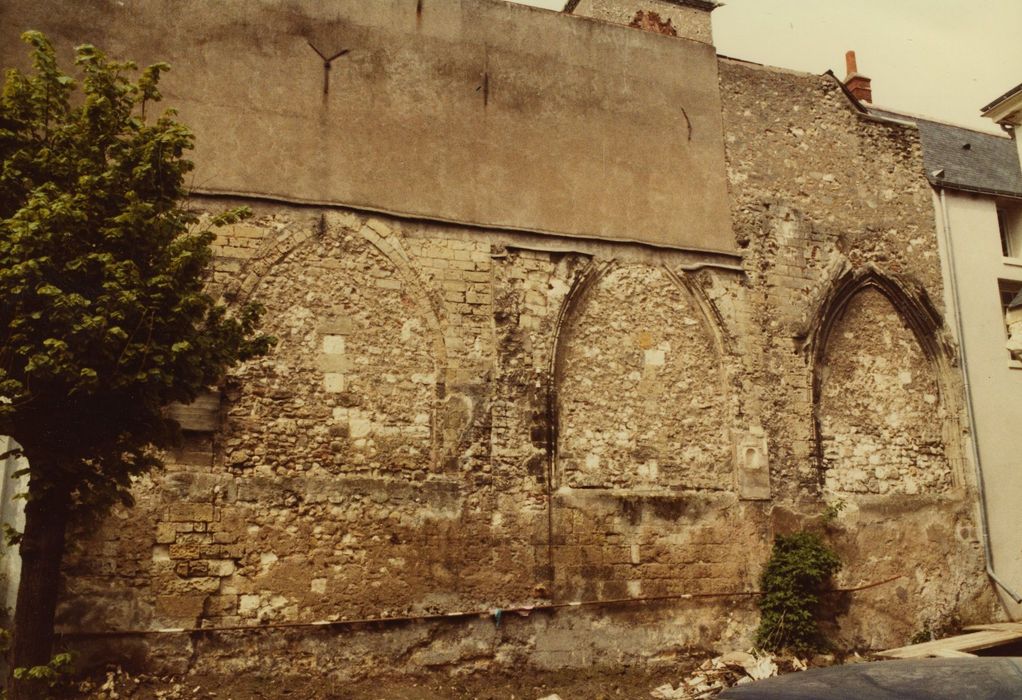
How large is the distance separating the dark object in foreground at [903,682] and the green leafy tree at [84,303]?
4247 millimetres

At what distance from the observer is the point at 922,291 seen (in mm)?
12508

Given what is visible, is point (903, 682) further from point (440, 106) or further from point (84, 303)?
point (440, 106)

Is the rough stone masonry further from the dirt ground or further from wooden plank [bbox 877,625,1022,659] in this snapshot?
wooden plank [bbox 877,625,1022,659]

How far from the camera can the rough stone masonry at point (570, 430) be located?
9.00 metres

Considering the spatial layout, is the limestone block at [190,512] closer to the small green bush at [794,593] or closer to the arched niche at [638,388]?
the arched niche at [638,388]

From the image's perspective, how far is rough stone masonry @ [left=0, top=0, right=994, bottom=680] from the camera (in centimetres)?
900

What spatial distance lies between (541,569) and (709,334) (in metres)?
3.44

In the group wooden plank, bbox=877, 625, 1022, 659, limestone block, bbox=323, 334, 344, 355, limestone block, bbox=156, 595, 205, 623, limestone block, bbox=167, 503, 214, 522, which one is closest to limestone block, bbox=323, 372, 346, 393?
limestone block, bbox=323, 334, 344, 355

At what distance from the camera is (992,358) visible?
12.7 meters

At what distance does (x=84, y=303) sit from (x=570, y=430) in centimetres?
566

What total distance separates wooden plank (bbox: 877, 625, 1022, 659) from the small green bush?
0.85m

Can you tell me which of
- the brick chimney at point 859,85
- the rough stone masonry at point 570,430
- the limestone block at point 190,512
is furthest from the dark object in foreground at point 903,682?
the brick chimney at point 859,85

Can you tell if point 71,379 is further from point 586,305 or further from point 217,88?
point 586,305

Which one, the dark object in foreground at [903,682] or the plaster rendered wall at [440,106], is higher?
the plaster rendered wall at [440,106]
